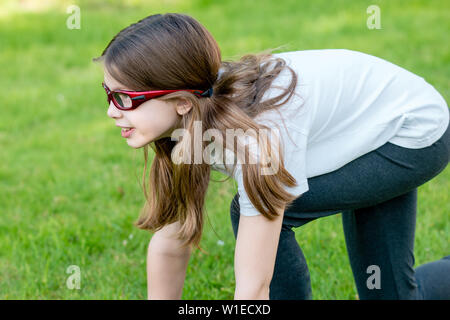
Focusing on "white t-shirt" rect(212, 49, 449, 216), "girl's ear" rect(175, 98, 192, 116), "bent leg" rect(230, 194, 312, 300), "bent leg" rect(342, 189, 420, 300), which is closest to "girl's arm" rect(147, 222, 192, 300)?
"bent leg" rect(230, 194, 312, 300)

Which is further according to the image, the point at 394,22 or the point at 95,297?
the point at 394,22

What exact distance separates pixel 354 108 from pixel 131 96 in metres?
0.64

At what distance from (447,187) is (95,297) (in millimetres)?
1872

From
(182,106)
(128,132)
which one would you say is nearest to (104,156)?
(128,132)

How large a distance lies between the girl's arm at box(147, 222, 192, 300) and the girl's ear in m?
Answer: 0.47

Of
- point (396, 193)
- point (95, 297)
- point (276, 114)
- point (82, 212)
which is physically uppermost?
point (276, 114)

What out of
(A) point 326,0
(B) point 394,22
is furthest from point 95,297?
(A) point 326,0

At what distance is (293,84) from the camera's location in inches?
63.0

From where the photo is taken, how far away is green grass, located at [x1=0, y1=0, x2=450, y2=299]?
8.20 feet

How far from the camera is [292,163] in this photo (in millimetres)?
1547

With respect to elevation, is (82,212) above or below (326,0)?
below

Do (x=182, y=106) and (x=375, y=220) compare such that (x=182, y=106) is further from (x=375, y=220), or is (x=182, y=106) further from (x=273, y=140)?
(x=375, y=220)
